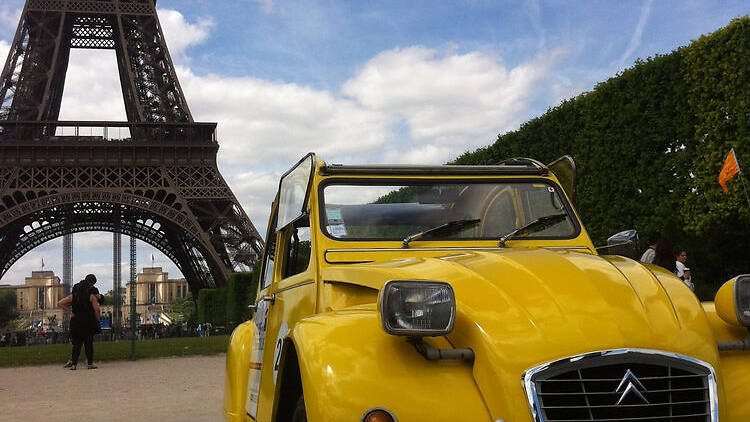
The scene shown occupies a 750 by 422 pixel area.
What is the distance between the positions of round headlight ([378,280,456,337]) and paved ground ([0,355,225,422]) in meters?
4.89

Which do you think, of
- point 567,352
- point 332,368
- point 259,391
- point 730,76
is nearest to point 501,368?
point 567,352

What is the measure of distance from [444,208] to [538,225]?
17.8 inches

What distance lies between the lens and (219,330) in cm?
3862

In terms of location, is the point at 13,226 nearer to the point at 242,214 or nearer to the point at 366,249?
the point at 242,214

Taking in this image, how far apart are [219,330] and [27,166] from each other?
433 inches

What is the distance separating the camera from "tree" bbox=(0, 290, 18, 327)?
7606 centimetres

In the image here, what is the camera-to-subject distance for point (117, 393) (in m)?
9.41

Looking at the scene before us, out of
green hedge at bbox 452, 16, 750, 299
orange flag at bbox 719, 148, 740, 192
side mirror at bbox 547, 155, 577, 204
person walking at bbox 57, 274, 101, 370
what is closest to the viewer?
side mirror at bbox 547, 155, 577, 204

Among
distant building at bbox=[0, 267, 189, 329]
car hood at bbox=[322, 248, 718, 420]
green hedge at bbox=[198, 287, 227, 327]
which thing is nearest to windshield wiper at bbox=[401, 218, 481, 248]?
car hood at bbox=[322, 248, 718, 420]

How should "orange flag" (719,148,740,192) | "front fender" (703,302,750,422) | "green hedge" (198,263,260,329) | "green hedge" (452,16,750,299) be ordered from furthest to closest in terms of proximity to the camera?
1. "green hedge" (198,263,260,329)
2. "green hedge" (452,16,750,299)
3. "orange flag" (719,148,740,192)
4. "front fender" (703,302,750,422)

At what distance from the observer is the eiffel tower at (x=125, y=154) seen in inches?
1350

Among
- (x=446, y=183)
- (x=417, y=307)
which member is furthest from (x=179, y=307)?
(x=417, y=307)

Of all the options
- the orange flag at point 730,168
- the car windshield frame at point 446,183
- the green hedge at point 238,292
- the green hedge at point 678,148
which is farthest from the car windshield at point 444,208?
the green hedge at point 238,292

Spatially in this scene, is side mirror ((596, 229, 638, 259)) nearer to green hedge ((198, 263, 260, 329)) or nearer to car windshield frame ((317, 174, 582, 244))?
car windshield frame ((317, 174, 582, 244))
